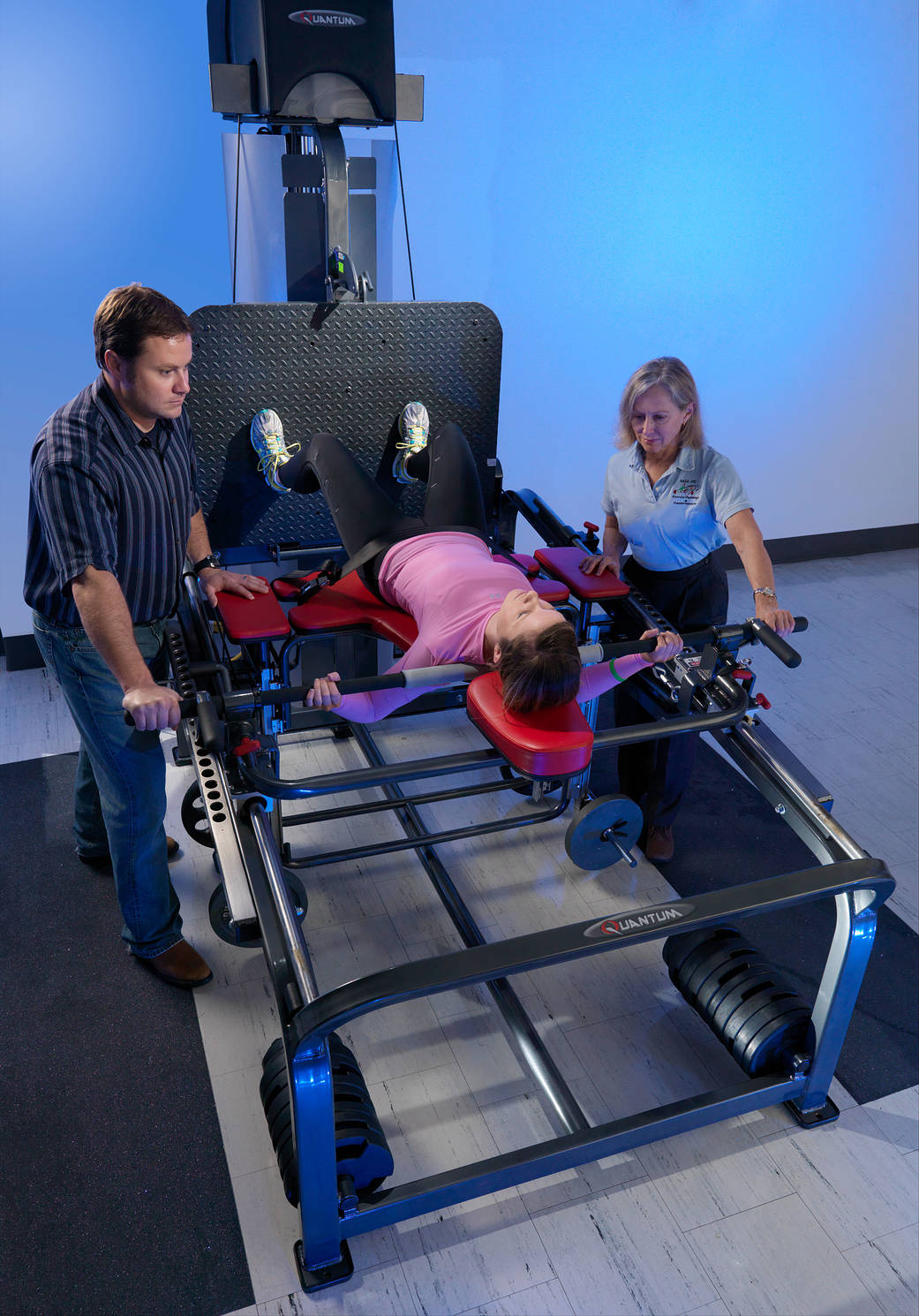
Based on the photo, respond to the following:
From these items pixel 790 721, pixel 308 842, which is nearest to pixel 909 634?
pixel 790 721

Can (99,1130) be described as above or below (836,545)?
below

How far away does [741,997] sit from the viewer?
81.2 inches

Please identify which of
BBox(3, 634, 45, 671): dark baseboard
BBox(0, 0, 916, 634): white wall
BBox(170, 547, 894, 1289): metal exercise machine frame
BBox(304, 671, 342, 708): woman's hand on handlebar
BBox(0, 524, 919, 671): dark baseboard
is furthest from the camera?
BBox(0, 524, 919, 671): dark baseboard

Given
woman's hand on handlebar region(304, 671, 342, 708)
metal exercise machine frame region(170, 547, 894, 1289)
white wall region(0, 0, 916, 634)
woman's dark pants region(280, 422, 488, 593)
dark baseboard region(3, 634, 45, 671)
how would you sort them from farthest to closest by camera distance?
1. dark baseboard region(3, 634, 45, 671)
2. white wall region(0, 0, 916, 634)
3. woman's dark pants region(280, 422, 488, 593)
4. woman's hand on handlebar region(304, 671, 342, 708)
5. metal exercise machine frame region(170, 547, 894, 1289)

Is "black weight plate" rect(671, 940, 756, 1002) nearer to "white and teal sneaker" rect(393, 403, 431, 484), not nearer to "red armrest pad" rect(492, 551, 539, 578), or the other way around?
"red armrest pad" rect(492, 551, 539, 578)

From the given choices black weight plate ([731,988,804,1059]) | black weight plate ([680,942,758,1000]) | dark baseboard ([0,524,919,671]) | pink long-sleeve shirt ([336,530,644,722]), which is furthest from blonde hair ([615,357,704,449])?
dark baseboard ([0,524,919,671])

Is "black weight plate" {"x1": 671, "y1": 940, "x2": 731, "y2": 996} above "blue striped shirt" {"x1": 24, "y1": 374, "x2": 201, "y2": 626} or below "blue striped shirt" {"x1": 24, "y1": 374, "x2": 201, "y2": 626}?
below

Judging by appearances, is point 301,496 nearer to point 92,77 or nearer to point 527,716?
point 527,716

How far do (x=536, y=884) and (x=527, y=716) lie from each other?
106 cm

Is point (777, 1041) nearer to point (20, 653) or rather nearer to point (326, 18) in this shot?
point (326, 18)

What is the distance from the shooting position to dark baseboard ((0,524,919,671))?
196 inches

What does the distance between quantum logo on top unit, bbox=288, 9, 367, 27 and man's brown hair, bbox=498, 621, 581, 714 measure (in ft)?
5.37

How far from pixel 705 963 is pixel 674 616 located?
1028 mm

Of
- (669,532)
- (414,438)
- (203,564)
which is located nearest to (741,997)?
(669,532)
